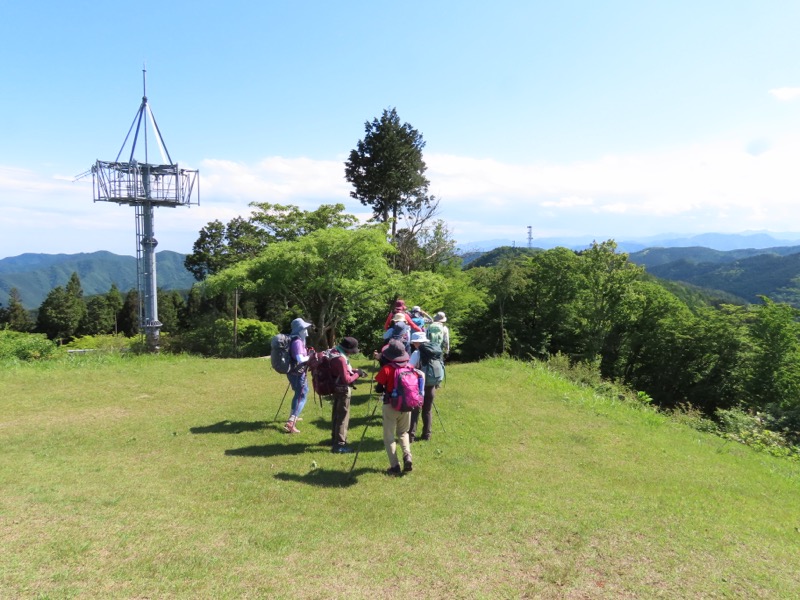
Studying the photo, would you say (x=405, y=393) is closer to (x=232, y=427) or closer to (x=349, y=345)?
(x=349, y=345)

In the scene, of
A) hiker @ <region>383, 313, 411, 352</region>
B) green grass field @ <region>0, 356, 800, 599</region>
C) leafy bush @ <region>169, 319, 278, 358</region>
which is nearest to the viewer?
green grass field @ <region>0, 356, 800, 599</region>

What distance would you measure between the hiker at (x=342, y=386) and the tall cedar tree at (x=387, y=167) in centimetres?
2475

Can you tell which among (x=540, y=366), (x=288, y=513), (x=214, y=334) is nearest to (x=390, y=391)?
(x=288, y=513)

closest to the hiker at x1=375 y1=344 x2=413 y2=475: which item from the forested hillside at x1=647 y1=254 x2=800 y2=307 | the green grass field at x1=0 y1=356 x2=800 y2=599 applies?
the green grass field at x1=0 y1=356 x2=800 y2=599

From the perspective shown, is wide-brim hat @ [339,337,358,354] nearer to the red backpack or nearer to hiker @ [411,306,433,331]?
the red backpack

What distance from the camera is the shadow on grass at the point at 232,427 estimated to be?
9.05 metres

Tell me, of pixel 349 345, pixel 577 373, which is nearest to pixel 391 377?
pixel 349 345

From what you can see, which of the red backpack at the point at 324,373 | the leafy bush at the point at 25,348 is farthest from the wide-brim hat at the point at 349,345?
the leafy bush at the point at 25,348

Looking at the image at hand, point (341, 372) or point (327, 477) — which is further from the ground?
point (341, 372)

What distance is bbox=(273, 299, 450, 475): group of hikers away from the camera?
269 inches

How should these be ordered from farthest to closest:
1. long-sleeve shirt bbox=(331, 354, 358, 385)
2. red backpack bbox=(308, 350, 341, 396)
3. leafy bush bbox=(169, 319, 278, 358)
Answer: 1. leafy bush bbox=(169, 319, 278, 358)
2. red backpack bbox=(308, 350, 341, 396)
3. long-sleeve shirt bbox=(331, 354, 358, 385)

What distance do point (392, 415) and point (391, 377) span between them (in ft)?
1.96

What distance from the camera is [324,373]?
780cm

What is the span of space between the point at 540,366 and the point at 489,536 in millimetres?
12766
